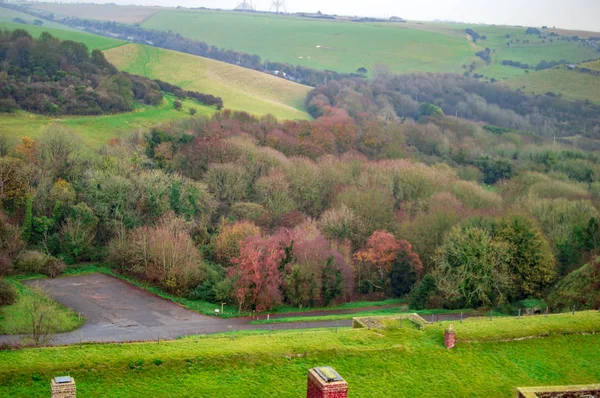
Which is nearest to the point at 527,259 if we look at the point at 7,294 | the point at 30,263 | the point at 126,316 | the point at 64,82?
the point at 126,316

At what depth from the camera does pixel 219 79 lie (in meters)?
114

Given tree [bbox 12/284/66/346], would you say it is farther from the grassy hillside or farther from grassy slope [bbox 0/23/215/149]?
the grassy hillside

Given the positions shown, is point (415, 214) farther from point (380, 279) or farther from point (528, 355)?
point (528, 355)

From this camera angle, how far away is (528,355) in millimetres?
28875

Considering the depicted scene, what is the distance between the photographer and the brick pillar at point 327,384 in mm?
16484

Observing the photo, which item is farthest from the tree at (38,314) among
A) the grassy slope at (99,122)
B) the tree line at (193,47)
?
the tree line at (193,47)

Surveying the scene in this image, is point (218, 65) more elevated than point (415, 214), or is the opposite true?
point (218, 65)

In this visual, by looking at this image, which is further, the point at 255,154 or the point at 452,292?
the point at 255,154

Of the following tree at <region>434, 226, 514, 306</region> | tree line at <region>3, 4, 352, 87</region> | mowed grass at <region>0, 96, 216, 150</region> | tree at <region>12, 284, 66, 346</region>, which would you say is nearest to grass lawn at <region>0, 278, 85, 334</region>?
tree at <region>12, 284, 66, 346</region>

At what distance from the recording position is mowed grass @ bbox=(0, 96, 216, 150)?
222 feet

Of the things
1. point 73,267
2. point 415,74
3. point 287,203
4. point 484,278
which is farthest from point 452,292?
point 415,74

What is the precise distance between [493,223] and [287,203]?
21.2 meters

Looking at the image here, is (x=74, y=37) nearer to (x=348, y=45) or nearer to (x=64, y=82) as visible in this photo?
(x=64, y=82)

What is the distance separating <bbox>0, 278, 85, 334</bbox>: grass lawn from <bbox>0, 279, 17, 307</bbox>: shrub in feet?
0.99
